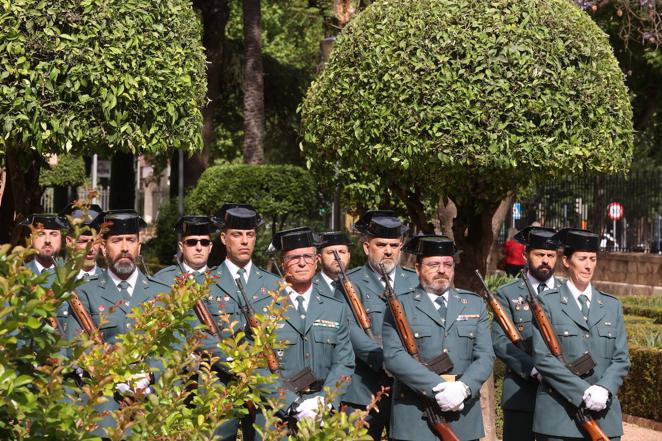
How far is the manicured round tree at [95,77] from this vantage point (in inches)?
355

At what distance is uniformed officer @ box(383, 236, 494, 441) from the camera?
7.02m

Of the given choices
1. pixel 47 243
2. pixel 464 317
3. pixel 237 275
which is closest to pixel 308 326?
pixel 237 275

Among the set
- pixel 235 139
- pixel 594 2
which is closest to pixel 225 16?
pixel 594 2

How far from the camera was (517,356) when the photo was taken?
8.06 meters

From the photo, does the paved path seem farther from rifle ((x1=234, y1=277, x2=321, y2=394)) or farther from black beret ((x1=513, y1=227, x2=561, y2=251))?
rifle ((x1=234, y1=277, x2=321, y2=394))

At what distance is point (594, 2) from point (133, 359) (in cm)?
1427

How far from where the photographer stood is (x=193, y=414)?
4344 mm

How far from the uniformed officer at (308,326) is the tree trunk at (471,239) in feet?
12.0

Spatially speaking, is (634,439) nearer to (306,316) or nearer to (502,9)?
(502,9)

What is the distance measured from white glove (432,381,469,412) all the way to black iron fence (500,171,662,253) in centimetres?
1688

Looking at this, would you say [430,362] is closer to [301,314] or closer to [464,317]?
[464,317]

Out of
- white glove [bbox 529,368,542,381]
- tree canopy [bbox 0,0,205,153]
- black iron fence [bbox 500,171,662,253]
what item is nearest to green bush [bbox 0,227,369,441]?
white glove [bbox 529,368,542,381]

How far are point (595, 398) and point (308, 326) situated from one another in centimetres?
A: 171

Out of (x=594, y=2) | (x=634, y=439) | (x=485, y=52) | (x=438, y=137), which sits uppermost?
(x=594, y=2)
